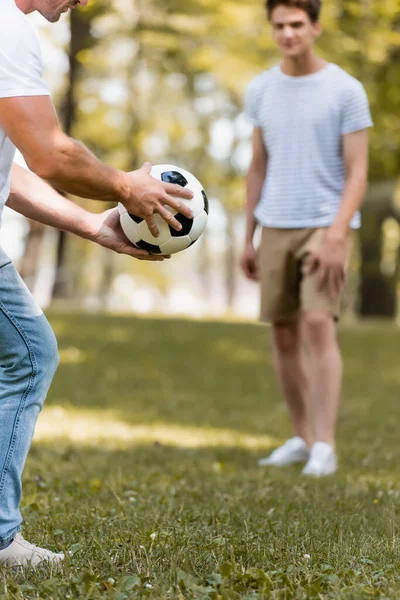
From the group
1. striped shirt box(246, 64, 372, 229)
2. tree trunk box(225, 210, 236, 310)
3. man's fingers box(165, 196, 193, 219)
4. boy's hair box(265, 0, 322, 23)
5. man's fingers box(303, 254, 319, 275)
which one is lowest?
tree trunk box(225, 210, 236, 310)

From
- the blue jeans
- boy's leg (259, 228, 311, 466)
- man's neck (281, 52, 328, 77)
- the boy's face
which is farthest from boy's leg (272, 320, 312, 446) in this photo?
the blue jeans

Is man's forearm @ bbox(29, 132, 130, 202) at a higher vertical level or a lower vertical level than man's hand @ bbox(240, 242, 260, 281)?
higher

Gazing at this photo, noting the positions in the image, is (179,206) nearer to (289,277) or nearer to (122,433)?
(289,277)

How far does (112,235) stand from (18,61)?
0.88 metres

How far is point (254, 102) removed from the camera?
20.1ft

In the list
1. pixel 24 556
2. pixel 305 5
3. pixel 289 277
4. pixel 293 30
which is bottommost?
pixel 24 556

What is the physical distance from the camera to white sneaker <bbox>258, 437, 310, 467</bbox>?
6.03 meters

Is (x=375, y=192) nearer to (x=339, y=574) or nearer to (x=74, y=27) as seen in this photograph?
(x=74, y=27)

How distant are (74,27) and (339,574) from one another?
16933 millimetres

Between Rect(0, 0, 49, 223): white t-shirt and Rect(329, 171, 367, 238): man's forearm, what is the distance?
302cm

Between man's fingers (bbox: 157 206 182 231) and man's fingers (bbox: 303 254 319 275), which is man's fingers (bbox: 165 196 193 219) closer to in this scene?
man's fingers (bbox: 157 206 182 231)

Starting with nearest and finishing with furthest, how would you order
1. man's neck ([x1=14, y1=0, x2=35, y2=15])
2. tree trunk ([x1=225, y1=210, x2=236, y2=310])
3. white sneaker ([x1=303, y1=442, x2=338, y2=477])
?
man's neck ([x1=14, y1=0, x2=35, y2=15]) < white sneaker ([x1=303, y1=442, x2=338, y2=477]) < tree trunk ([x1=225, y1=210, x2=236, y2=310])

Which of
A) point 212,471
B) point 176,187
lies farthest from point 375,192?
point 176,187

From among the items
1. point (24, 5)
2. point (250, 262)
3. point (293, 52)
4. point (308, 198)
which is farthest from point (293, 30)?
point (24, 5)
